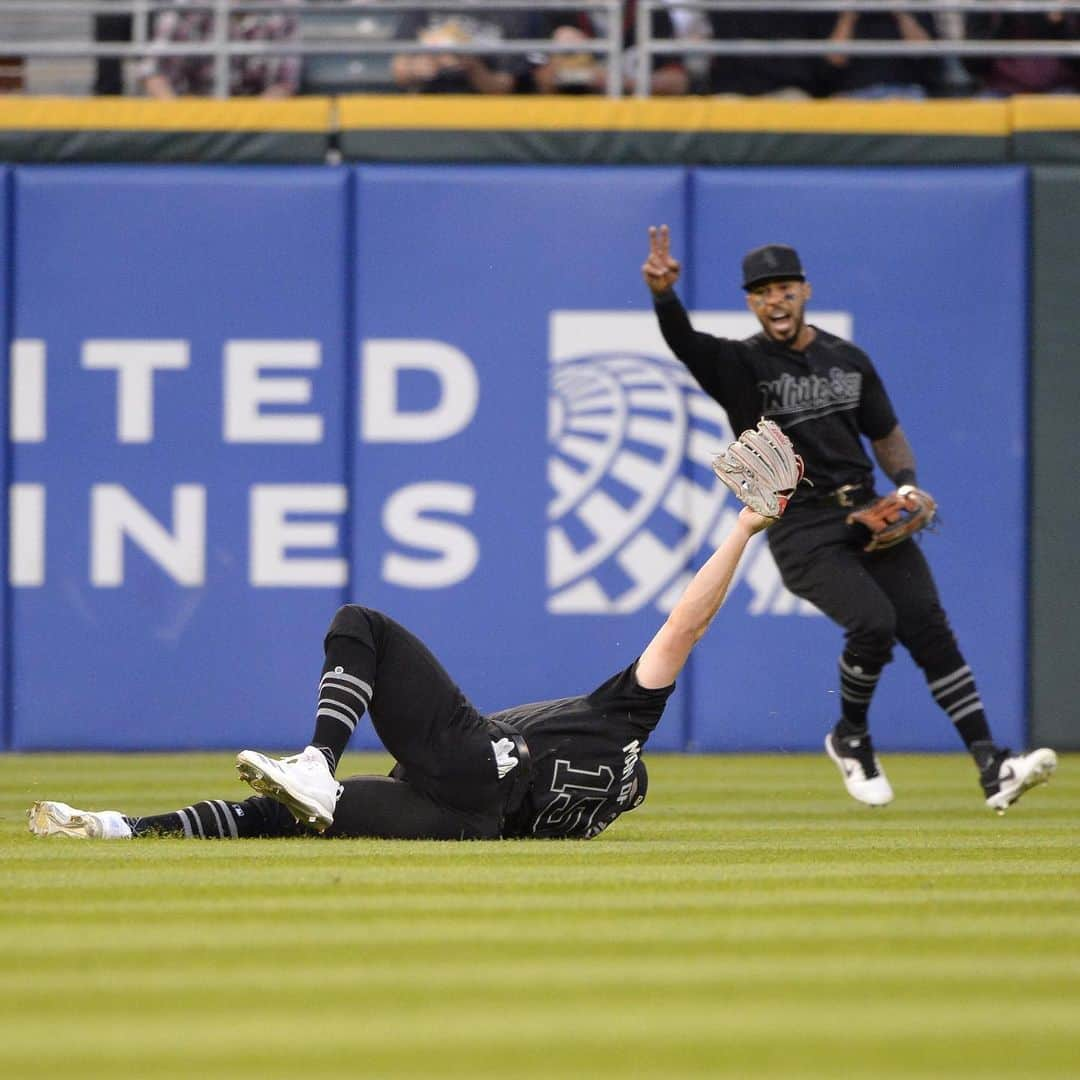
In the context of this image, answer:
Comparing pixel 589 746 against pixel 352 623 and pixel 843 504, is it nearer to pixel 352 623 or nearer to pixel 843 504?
pixel 352 623

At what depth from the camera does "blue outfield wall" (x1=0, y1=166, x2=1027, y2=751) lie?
11609 mm

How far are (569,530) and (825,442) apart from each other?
11.1ft

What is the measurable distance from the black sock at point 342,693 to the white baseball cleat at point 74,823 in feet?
2.55

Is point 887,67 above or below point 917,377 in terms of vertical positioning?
above

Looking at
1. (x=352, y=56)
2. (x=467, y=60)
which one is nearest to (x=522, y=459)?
(x=467, y=60)

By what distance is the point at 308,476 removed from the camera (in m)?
11.6

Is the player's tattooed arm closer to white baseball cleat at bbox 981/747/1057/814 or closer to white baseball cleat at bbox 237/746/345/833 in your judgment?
white baseball cleat at bbox 981/747/1057/814

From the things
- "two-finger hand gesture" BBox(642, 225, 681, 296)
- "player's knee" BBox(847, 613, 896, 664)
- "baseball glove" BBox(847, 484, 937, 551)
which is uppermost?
"two-finger hand gesture" BBox(642, 225, 681, 296)

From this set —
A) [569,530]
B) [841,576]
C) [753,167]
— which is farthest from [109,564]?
[841,576]

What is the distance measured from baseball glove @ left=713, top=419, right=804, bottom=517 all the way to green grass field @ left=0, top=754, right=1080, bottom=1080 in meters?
1.10

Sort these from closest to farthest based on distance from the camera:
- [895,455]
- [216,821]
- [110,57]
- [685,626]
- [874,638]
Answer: [685,626]
[216,821]
[874,638]
[895,455]
[110,57]

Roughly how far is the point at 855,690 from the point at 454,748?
104 inches

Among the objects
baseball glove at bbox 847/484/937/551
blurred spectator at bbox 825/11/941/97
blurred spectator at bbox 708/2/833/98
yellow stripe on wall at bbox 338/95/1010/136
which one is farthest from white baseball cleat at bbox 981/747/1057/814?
blurred spectator at bbox 708/2/833/98

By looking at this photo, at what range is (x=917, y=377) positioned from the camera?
38.4ft
